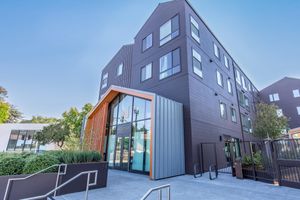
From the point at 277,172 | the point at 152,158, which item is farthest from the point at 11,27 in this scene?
the point at 277,172

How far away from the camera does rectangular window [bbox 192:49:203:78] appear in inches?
418

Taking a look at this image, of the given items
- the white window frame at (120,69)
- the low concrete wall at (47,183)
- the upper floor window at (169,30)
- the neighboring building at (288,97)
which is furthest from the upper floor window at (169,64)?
the neighboring building at (288,97)

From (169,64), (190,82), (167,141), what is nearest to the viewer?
(167,141)

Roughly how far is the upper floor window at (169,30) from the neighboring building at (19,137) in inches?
925

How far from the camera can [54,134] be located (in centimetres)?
2134

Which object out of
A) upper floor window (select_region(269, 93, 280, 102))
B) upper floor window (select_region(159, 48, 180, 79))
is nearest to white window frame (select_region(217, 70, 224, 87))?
upper floor window (select_region(159, 48, 180, 79))

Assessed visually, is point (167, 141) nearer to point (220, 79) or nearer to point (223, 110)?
point (223, 110)

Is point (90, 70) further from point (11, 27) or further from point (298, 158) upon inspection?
point (298, 158)

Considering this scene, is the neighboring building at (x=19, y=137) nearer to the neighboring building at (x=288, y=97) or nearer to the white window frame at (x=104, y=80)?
the white window frame at (x=104, y=80)

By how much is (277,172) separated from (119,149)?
28.3 feet

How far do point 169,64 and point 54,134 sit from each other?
19.6m

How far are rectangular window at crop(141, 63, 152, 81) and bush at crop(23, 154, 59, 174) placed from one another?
28.6 ft

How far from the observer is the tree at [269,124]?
1360 cm

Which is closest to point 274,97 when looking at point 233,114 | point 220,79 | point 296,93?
point 296,93
